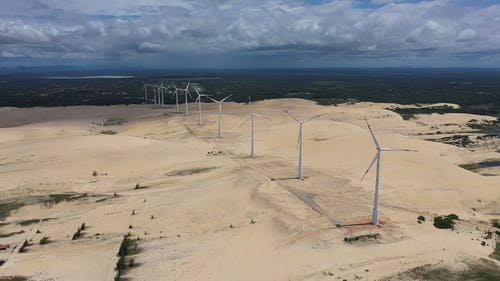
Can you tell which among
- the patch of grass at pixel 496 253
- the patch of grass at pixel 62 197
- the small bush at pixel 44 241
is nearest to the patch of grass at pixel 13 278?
the small bush at pixel 44 241

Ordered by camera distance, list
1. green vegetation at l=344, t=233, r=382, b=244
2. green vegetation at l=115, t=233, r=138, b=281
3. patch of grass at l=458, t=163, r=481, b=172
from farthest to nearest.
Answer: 1. patch of grass at l=458, t=163, r=481, b=172
2. green vegetation at l=344, t=233, r=382, b=244
3. green vegetation at l=115, t=233, r=138, b=281

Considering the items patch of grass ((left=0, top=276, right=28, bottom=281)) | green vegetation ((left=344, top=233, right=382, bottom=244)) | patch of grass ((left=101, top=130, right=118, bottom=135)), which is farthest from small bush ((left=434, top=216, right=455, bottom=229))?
patch of grass ((left=101, top=130, right=118, bottom=135))

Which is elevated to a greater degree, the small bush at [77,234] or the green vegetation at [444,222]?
the green vegetation at [444,222]

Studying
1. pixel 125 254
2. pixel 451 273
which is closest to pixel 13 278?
pixel 125 254

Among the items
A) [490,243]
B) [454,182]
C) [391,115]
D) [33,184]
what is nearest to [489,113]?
[391,115]

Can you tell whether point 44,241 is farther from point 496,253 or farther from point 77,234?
point 496,253

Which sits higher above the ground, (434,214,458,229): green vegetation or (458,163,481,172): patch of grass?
(434,214,458,229): green vegetation

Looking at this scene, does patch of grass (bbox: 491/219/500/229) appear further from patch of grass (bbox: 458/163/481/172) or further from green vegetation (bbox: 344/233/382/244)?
patch of grass (bbox: 458/163/481/172)

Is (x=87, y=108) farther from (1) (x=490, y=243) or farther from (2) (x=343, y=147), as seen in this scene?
(1) (x=490, y=243)

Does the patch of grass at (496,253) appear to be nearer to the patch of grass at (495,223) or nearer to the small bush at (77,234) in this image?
the patch of grass at (495,223)

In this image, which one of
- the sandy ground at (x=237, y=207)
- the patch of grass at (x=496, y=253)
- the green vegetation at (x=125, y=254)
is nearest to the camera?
the green vegetation at (x=125, y=254)
